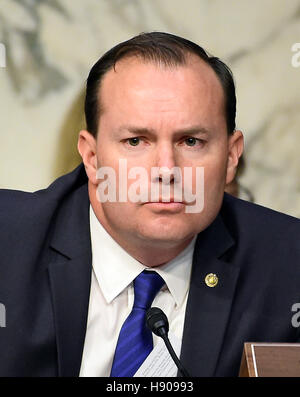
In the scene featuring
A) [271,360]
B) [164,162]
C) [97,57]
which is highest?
[97,57]

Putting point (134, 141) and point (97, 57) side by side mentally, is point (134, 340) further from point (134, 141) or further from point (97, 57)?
point (97, 57)

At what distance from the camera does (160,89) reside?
153cm

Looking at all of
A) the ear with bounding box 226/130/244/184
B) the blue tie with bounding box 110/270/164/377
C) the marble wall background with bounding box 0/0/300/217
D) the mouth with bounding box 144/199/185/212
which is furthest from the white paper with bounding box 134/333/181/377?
the marble wall background with bounding box 0/0/300/217

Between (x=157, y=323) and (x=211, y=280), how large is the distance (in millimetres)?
337

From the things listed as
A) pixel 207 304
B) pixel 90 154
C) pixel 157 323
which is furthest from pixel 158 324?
pixel 90 154

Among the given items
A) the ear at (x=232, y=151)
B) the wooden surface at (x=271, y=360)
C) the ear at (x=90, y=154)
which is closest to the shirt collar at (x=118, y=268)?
the ear at (x=90, y=154)

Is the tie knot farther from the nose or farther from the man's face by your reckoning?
the nose

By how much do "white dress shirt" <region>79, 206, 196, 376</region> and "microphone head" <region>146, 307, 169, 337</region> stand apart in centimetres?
24

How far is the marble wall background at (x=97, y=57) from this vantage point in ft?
6.53

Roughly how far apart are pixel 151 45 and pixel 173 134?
9.0 inches
